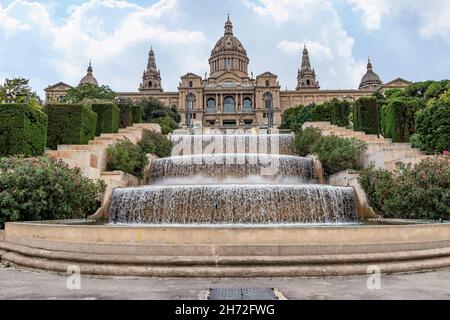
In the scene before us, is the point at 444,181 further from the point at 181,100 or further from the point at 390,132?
the point at 181,100

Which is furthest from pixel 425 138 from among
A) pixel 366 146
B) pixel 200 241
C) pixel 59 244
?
pixel 59 244

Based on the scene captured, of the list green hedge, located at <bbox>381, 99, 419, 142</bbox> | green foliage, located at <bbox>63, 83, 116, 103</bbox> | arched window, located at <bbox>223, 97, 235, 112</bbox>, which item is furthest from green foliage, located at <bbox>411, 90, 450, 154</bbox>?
arched window, located at <bbox>223, 97, 235, 112</bbox>

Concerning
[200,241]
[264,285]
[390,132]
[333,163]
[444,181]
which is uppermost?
[390,132]

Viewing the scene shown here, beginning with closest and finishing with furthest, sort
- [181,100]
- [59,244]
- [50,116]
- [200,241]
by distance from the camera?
1. [200,241]
2. [59,244]
3. [50,116]
4. [181,100]

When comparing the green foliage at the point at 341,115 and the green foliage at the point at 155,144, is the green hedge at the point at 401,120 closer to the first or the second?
the green foliage at the point at 341,115

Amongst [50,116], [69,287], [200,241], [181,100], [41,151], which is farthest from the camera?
[181,100]

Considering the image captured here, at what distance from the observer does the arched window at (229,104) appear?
85556mm

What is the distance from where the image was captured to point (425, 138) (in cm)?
1892

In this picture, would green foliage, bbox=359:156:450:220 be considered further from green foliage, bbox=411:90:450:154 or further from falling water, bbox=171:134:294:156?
falling water, bbox=171:134:294:156

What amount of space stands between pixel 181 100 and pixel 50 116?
216 ft

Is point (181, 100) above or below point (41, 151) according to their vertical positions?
above

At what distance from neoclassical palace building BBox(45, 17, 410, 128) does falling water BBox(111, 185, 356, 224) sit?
61978 millimetres

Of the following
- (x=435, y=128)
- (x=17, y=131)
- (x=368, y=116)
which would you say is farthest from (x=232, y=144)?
(x=17, y=131)

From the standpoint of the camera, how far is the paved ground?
4.99 m
